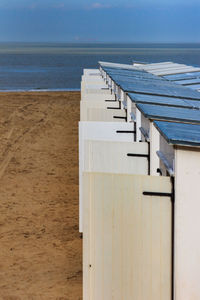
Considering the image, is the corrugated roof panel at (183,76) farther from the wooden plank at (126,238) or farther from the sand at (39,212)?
the wooden plank at (126,238)

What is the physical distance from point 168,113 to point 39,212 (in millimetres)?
5662

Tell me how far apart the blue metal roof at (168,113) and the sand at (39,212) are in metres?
2.75

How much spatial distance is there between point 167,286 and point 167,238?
1.70 ft

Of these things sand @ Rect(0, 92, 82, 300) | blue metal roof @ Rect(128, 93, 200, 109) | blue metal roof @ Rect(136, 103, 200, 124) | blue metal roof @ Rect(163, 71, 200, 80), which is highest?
blue metal roof @ Rect(163, 71, 200, 80)

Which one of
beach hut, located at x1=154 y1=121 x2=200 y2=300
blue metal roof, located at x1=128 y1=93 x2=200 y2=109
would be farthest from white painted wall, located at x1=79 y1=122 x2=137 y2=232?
beach hut, located at x1=154 y1=121 x2=200 y2=300

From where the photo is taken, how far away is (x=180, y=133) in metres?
7.30

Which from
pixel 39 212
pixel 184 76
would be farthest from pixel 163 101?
pixel 184 76

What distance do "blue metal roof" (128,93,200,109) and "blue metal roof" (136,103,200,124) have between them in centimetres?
40

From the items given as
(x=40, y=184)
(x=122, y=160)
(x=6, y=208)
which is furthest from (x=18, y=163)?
(x=122, y=160)

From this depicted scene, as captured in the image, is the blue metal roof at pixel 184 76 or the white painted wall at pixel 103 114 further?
the blue metal roof at pixel 184 76

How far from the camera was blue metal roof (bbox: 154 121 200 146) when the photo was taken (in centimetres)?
691

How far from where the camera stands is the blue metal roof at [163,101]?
10.5 meters

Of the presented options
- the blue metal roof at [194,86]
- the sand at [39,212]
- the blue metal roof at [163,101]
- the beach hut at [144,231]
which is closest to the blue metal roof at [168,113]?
the blue metal roof at [163,101]

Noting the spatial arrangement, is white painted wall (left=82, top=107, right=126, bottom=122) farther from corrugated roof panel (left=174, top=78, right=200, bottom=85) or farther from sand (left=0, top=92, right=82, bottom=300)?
corrugated roof panel (left=174, top=78, right=200, bottom=85)
